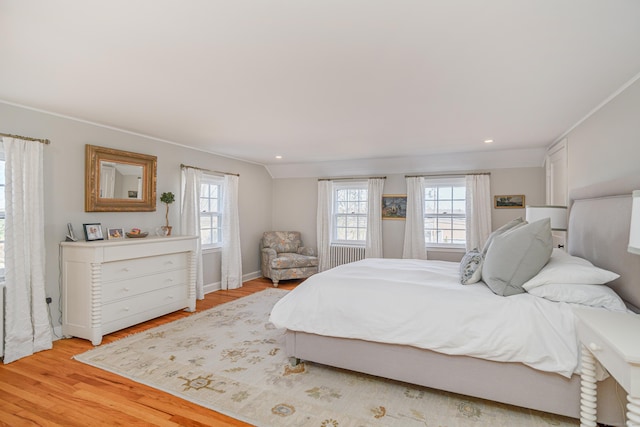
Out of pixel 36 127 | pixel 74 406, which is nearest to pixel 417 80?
pixel 74 406

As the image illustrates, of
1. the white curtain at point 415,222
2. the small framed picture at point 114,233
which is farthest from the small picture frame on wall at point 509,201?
the small framed picture at point 114,233

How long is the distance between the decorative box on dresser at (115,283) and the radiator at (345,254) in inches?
125

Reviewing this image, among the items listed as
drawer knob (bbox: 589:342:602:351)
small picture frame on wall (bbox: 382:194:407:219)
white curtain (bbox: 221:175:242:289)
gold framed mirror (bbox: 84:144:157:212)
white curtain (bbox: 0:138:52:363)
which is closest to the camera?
drawer knob (bbox: 589:342:602:351)

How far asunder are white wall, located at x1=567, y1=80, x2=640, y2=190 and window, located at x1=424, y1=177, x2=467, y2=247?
7.18 ft

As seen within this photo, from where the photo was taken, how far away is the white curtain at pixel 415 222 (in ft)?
19.1

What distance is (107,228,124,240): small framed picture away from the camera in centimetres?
382

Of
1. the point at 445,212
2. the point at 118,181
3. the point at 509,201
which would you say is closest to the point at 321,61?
the point at 118,181

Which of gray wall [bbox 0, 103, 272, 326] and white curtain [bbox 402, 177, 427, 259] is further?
white curtain [bbox 402, 177, 427, 259]

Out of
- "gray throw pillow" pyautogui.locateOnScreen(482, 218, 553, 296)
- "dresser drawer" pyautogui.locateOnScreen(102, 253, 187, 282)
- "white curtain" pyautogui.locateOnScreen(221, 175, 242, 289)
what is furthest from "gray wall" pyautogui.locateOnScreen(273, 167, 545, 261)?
"gray throw pillow" pyautogui.locateOnScreen(482, 218, 553, 296)

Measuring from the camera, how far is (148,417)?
208 cm

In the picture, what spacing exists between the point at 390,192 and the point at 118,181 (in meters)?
4.41

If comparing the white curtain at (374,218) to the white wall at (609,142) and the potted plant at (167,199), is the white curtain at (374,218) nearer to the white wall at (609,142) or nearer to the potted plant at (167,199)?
the white wall at (609,142)

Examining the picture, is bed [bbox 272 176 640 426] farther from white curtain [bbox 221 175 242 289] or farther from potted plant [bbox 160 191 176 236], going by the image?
white curtain [bbox 221 175 242 289]

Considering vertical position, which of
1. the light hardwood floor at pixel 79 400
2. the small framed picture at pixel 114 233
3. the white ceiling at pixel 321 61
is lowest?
the light hardwood floor at pixel 79 400
